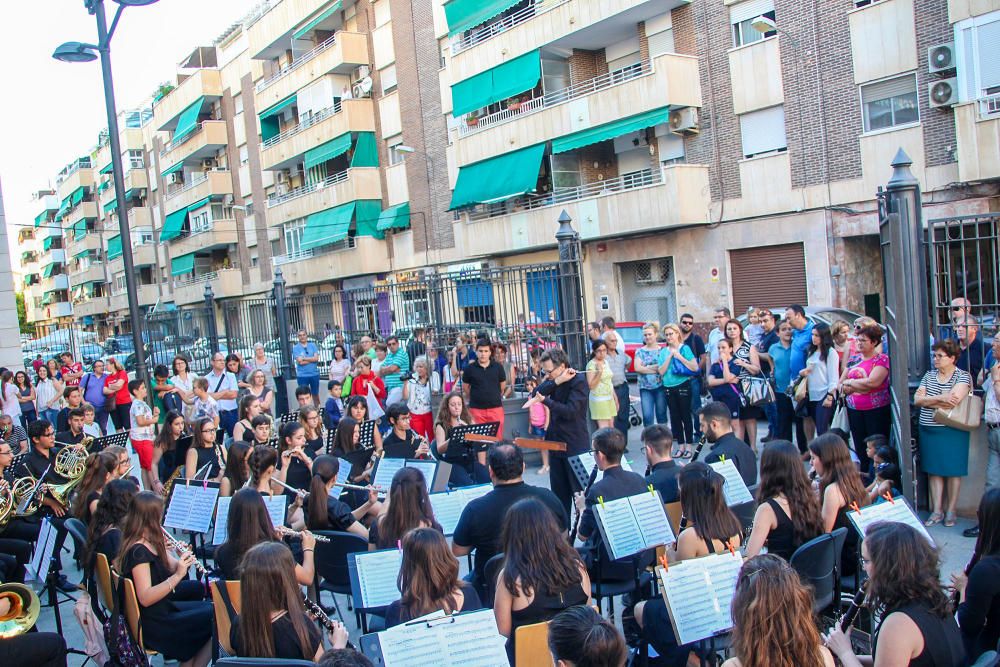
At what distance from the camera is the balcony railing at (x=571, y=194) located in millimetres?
22500

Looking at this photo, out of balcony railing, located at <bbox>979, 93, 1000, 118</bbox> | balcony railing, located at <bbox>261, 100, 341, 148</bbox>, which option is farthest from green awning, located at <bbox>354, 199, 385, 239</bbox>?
balcony railing, located at <bbox>979, 93, 1000, 118</bbox>

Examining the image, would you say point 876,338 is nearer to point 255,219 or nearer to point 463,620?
point 463,620

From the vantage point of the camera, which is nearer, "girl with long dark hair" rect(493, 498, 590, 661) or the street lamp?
"girl with long dark hair" rect(493, 498, 590, 661)

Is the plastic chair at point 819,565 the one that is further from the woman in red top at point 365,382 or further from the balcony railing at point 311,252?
the balcony railing at point 311,252

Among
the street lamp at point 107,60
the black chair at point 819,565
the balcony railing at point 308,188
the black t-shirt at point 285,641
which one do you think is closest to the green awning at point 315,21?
the balcony railing at point 308,188

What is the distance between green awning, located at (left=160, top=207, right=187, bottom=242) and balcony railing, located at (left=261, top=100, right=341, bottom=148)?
38.4ft

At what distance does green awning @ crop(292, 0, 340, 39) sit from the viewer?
32.3 metres

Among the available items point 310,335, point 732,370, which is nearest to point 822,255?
point 732,370

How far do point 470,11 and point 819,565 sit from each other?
24546 millimetres

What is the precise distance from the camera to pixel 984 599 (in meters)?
3.65

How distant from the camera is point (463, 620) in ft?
10.8

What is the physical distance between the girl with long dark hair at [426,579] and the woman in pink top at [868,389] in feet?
17.3

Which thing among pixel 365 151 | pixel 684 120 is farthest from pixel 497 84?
pixel 365 151

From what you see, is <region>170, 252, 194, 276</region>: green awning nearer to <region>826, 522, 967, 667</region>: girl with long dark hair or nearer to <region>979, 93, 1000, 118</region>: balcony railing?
<region>979, 93, 1000, 118</region>: balcony railing
